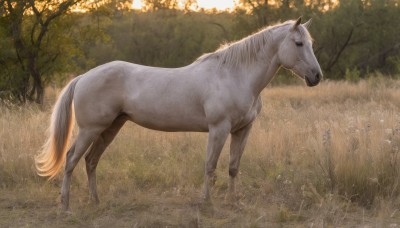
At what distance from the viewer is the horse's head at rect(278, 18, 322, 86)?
4703mm

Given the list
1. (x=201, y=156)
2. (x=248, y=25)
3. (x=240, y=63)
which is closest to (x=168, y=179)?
(x=201, y=156)

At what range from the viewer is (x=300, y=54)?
477cm

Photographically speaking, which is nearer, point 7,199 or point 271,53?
point 271,53

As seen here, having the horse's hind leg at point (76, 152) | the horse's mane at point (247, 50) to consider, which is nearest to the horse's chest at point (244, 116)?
the horse's mane at point (247, 50)

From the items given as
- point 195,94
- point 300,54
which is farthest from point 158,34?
point 300,54

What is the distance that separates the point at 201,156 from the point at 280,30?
88.5 inches


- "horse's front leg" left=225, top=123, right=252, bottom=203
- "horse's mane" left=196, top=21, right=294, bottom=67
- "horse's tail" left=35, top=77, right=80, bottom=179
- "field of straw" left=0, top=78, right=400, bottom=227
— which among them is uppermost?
"horse's mane" left=196, top=21, right=294, bottom=67

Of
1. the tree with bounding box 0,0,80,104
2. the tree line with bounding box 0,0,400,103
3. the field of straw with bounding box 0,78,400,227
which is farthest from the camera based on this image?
the tree line with bounding box 0,0,400,103

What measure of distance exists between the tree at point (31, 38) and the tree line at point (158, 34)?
24mm

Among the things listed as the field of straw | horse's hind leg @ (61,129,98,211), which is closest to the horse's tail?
horse's hind leg @ (61,129,98,211)

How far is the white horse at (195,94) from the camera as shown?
4812 millimetres

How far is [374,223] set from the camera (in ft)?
14.4

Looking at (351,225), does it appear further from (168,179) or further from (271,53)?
(168,179)

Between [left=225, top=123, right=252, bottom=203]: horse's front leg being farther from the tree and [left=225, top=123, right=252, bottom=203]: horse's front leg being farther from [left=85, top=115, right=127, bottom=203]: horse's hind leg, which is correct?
the tree
